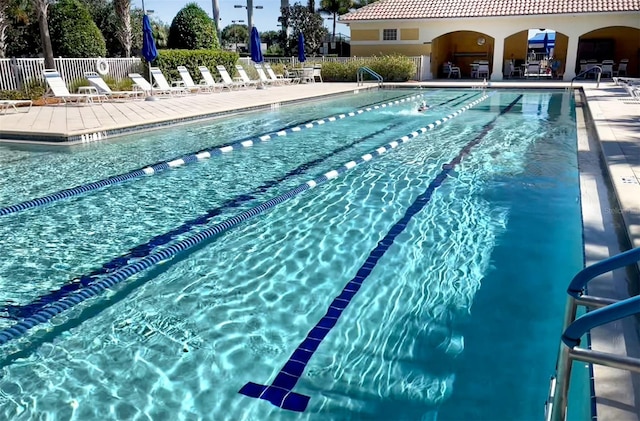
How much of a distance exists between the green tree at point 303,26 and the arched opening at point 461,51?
39.9 ft

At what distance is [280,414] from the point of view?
2680 millimetres

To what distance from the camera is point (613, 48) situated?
2450 centimetres

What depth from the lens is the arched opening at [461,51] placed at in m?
26.2

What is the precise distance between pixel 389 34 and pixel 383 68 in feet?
12.6

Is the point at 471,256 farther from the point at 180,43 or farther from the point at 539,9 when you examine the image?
the point at 539,9

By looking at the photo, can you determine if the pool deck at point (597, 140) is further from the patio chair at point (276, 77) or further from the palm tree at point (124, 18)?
the palm tree at point (124, 18)

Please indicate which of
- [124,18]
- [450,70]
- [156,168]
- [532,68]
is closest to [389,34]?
[450,70]

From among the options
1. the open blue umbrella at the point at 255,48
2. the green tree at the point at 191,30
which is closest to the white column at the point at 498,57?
the open blue umbrella at the point at 255,48

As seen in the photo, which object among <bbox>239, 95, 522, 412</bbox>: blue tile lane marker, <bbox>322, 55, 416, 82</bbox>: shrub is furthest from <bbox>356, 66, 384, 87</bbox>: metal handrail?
<bbox>239, 95, 522, 412</bbox>: blue tile lane marker

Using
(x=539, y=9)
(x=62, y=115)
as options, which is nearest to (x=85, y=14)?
(x=62, y=115)

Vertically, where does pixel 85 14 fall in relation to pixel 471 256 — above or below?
above

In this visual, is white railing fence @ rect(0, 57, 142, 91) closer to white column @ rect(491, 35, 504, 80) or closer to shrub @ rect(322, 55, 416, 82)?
shrub @ rect(322, 55, 416, 82)

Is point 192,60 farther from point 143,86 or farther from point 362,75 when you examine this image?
point 362,75

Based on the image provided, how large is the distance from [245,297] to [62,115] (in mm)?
9920
